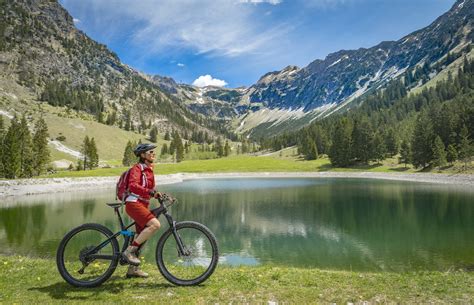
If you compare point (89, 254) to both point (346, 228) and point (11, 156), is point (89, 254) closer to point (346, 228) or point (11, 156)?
point (346, 228)

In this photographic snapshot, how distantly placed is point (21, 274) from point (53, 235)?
21641mm

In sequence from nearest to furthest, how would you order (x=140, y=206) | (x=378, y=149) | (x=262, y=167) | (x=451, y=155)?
1. (x=140, y=206)
2. (x=451, y=155)
3. (x=378, y=149)
4. (x=262, y=167)

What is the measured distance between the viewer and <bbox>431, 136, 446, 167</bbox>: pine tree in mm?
94312

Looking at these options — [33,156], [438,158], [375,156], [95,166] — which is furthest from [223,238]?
[95,166]

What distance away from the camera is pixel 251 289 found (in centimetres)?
976

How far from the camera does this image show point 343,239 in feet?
93.2

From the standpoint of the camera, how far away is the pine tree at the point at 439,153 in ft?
309

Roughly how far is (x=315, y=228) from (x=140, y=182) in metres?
26.9

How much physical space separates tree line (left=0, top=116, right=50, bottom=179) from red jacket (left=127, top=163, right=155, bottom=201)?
8518 cm

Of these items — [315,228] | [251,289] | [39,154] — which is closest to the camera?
[251,289]

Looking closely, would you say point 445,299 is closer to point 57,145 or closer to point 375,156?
point 375,156

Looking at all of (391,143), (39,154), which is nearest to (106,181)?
(39,154)

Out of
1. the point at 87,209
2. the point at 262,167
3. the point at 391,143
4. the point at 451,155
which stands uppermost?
the point at 391,143

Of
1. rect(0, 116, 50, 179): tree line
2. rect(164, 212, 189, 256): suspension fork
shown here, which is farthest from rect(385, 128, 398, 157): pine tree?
rect(164, 212, 189, 256): suspension fork
